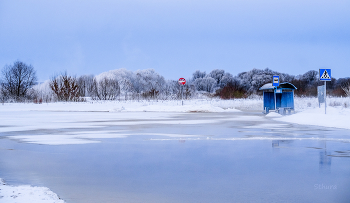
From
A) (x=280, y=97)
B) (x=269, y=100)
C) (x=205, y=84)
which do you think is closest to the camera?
(x=280, y=97)

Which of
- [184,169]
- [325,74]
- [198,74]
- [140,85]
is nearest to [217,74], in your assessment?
[198,74]

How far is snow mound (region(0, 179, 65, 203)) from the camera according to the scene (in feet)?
14.6

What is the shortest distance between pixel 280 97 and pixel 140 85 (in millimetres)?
102053

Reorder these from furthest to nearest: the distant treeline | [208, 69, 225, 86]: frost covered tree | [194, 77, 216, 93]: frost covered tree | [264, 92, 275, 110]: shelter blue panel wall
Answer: [208, 69, 225, 86]: frost covered tree → [194, 77, 216, 93]: frost covered tree → the distant treeline → [264, 92, 275, 110]: shelter blue panel wall

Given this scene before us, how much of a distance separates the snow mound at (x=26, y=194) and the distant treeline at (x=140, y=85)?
120ft

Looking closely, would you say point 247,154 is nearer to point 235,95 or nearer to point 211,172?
point 211,172

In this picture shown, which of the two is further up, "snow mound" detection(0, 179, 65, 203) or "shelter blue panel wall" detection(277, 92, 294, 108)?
"shelter blue panel wall" detection(277, 92, 294, 108)

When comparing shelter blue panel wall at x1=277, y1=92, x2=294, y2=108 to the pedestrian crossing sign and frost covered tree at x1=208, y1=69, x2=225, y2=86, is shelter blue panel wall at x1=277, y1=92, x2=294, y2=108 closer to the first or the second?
the pedestrian crossing sign

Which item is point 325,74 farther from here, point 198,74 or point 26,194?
point 198,74

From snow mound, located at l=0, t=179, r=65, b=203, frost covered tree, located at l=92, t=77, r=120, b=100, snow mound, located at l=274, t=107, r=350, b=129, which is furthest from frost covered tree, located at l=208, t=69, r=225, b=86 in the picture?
snow mound, located at l=0, t=179, r=65, b=203

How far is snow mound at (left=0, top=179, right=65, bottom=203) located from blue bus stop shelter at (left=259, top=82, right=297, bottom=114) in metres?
22.4

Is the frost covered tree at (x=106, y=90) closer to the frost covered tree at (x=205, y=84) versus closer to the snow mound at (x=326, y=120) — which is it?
the snow mound at (x=326, y=120)

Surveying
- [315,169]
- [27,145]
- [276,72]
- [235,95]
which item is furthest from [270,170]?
[276,72]

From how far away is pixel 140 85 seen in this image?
128 metres
